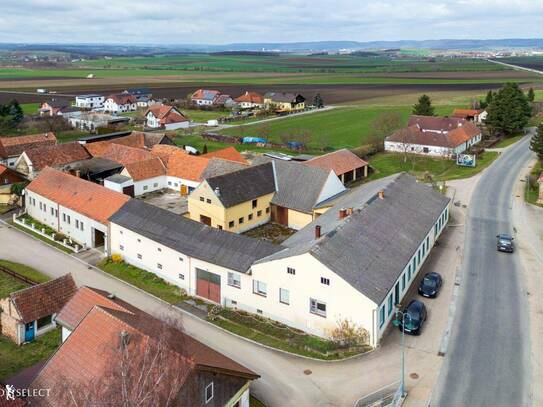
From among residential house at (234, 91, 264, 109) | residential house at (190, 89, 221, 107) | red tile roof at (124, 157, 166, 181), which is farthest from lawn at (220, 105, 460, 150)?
residential house at (190, 89, 221, 107)

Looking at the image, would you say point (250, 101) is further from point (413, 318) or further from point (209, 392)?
point (209, 392)

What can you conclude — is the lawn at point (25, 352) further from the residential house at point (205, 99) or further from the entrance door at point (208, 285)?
the residential house at point (205, 99)

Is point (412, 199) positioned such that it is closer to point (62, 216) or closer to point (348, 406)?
point (348, 406)

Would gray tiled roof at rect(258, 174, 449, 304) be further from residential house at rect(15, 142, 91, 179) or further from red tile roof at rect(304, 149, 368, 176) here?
residential house at rect(15, 142, 91, 179)

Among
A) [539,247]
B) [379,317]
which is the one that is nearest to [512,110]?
[539,247]

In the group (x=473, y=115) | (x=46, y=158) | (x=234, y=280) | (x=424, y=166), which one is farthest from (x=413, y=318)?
(x=473, y=115)

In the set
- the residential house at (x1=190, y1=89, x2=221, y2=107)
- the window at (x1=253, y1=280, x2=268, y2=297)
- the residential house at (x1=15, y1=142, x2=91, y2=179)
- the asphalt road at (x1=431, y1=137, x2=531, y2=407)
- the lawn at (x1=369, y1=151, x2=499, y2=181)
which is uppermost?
the residential house at (x1=190, y1=89, x2=221, y2=107)

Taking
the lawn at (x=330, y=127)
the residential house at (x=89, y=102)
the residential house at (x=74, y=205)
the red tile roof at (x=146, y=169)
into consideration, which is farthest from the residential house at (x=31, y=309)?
the residential house at (x=89, y=102)
